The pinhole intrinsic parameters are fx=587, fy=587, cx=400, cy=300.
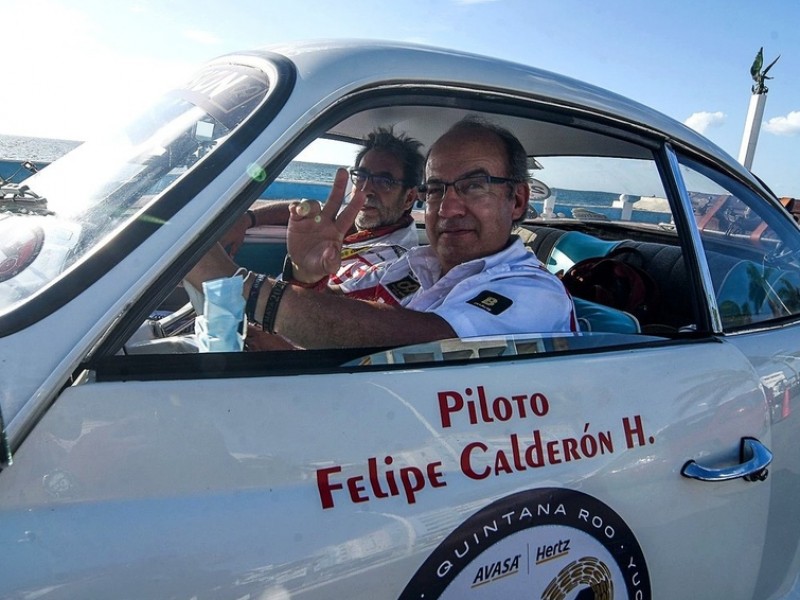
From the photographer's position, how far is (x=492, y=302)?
5.11 ft

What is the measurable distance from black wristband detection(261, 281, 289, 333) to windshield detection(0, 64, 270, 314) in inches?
12.4

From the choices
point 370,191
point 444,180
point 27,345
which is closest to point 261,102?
point 27,345

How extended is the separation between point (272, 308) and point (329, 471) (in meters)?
0.42

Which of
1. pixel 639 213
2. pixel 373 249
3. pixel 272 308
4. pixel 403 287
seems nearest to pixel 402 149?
pixel 373 249

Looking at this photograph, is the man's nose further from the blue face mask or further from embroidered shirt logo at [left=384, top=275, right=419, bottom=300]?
the blue face mask

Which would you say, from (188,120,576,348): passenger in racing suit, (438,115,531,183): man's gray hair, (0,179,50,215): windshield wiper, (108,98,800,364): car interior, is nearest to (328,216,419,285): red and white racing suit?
(188,120,576,348): passenger in racing suit

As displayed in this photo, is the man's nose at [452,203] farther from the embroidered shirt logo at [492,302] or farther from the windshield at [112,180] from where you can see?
the windshield at [112,180]

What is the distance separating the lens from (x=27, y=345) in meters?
0.87

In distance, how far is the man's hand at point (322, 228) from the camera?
1401mm

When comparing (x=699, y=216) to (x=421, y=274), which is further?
(x=421, y=274)

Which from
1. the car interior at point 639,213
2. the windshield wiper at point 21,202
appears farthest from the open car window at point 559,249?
the windshield wiper at point 21,202

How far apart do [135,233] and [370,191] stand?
5.92 ft

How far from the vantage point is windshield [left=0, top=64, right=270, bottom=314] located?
1036 mm

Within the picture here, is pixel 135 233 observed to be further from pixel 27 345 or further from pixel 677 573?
pixel 677 573
